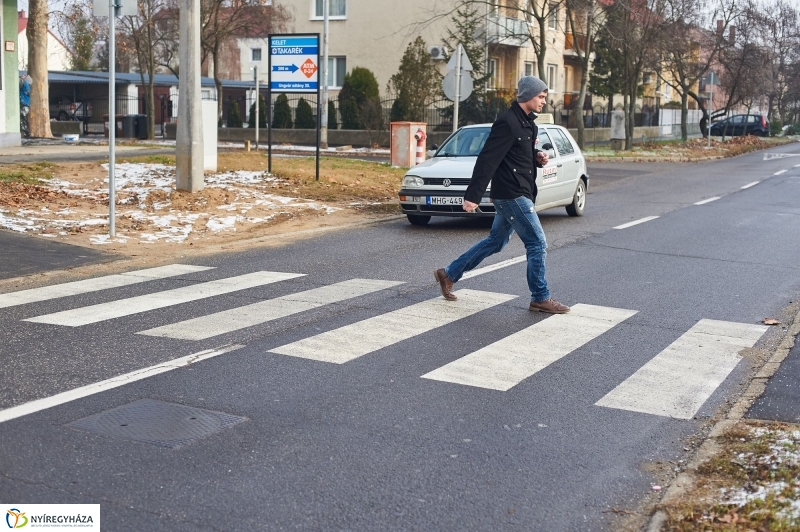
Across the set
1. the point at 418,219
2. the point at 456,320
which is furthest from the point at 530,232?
the point at 418,219

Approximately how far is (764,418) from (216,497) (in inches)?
124

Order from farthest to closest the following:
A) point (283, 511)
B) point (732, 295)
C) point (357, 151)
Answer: point (357, 151) < point (732, 295) < point (283, 511)

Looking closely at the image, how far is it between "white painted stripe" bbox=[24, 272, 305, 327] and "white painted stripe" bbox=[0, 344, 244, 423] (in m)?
1.45

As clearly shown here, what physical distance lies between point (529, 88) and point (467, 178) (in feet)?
20.4

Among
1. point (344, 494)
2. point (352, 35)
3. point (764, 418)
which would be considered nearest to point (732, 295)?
point (764, 418)

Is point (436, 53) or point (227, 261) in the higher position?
point (436, 53)

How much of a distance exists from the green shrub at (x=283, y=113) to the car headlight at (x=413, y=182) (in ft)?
94.8

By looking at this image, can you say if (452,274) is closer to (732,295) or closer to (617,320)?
(617,320)

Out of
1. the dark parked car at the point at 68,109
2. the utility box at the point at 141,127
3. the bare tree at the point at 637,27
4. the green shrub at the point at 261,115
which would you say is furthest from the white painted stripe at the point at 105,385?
the dark parked car at the point at 68,109

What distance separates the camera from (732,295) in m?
9.88

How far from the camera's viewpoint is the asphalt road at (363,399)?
4555 millimetres

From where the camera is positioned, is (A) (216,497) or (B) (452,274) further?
(B) (452,274)

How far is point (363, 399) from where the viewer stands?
20.1ft

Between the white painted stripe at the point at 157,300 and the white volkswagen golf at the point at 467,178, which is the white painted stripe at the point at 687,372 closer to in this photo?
the white painted stripe at the point at 157,300
